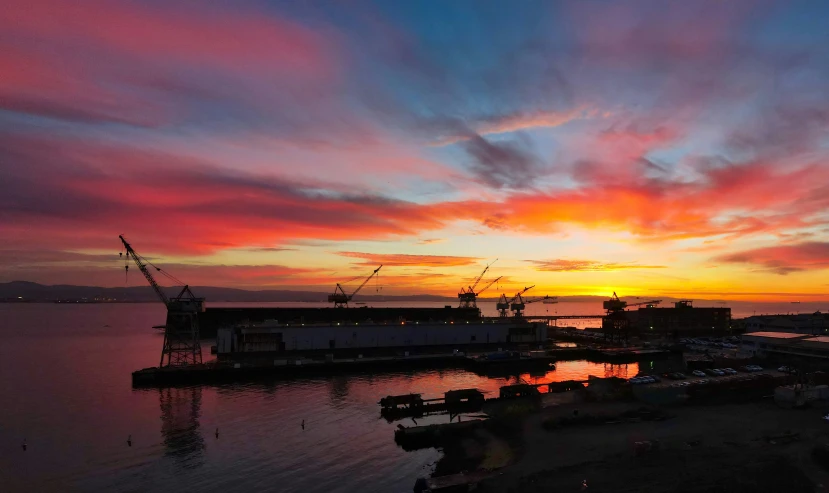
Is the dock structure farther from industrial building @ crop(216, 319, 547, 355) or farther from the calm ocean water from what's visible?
industrial building @ crop(216, 319, 547, 355)

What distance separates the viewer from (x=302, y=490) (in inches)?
1318

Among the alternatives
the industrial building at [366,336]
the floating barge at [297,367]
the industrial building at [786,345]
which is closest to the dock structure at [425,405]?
the floating barge at [297,367]

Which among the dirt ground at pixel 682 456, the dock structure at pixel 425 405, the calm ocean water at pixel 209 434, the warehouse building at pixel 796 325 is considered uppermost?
the warehouse building at pixel 796 325

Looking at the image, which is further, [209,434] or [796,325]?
[796,325]

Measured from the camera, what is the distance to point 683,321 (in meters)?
149

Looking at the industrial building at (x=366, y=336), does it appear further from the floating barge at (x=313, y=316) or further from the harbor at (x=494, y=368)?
the floating barge at (x=313, y=316)

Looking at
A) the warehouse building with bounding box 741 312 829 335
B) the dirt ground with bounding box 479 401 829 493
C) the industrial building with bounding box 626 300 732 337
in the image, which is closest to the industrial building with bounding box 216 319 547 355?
the industrial building with bounding box 626 300 732 337

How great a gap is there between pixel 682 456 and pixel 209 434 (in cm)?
4172

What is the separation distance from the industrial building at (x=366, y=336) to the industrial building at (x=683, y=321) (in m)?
52.7

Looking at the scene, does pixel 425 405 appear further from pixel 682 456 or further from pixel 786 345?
pixel 786 345

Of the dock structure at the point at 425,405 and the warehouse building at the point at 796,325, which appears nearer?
the dock structure at the point at 425,405

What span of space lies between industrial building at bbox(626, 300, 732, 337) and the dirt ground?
105 m

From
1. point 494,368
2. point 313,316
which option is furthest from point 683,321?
point 313,316

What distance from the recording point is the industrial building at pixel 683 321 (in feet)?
480
